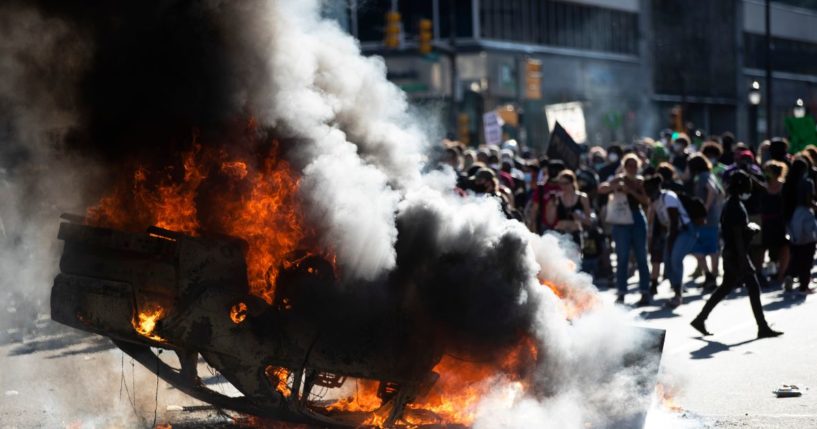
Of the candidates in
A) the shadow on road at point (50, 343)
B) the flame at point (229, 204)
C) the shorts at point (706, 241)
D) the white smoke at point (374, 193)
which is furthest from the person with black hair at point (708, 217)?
the flame at point (229, 204)

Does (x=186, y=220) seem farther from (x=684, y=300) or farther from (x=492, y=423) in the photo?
(x=684, y=300)

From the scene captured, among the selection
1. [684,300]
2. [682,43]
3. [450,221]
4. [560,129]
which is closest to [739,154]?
[560,129]

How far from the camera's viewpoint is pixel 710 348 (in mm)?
12078

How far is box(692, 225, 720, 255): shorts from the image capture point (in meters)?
16.7

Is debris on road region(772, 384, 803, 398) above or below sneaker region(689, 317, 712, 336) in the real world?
above

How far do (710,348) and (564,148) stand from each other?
8.28 m

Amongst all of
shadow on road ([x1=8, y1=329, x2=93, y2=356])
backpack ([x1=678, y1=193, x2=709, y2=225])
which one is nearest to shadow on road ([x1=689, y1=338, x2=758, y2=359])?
backpack ([x1=678, y1=193, x2=709, y2=225])

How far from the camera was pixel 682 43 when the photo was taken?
225ft

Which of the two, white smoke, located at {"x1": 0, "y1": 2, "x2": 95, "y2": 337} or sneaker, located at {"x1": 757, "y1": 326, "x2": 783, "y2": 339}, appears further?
sneaker, located at {"x1": 757, "y1": 326, "x2": 783, "y2": 339}

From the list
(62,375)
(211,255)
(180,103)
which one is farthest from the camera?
(62,375)

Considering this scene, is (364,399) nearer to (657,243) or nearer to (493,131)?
(657,243)

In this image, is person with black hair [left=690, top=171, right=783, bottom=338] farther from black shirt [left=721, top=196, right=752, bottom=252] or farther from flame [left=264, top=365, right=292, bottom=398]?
flame [left=264, top=365, right=292, bottom=398]

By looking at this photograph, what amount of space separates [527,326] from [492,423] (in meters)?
0.61

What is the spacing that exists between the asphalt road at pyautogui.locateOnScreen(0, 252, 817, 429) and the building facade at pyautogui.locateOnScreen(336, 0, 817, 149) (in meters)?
23.5
